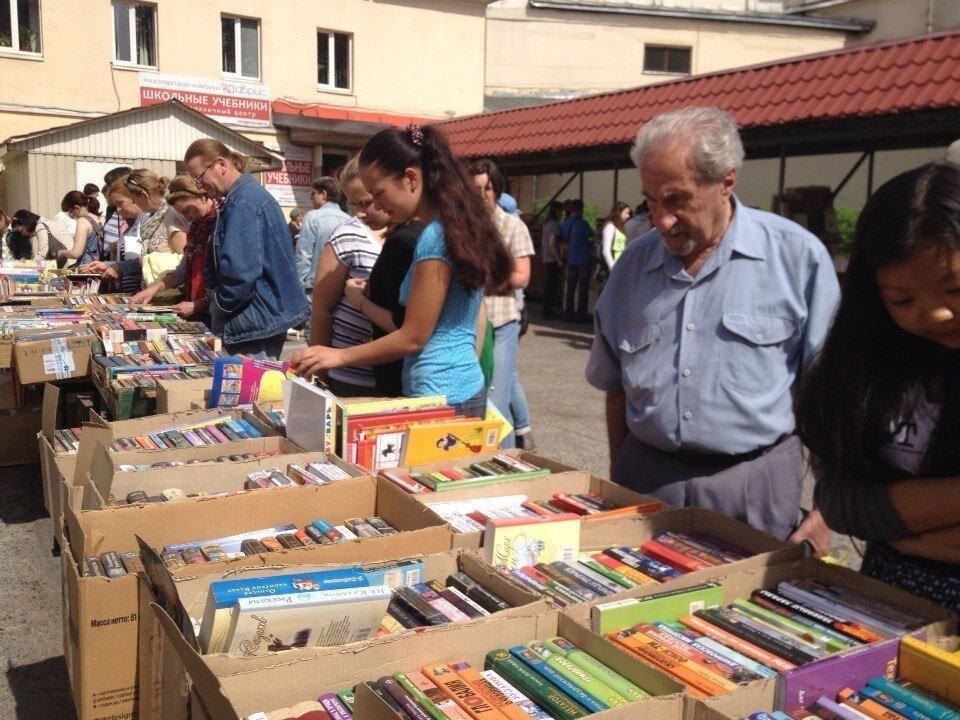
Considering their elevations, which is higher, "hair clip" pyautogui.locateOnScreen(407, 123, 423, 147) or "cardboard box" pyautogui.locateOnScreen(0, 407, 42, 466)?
"hair clip" pyautogui.locateOnScreen(407, 123, 423, 147)

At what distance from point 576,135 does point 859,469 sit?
10237 mm

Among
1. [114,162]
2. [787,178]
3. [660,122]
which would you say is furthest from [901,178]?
[114,162]

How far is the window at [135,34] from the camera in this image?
1744cm

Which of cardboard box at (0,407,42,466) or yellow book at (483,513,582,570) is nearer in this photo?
yellow book at (483,513,582,570)

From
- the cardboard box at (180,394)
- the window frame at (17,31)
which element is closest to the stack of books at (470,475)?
the cardboard box at (180,394)

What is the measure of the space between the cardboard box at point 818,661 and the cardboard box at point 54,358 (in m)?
3.57

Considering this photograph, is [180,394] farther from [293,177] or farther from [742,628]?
[293,177]

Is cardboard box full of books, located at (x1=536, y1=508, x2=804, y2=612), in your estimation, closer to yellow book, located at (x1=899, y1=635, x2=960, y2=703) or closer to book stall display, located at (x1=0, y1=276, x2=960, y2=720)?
book stall display, located at (x1=0, y1=276, x2=960, y2=720)

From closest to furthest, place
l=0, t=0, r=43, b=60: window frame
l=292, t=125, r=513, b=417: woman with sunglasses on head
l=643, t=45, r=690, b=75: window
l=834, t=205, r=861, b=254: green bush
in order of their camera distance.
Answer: l=292, t=125, r=513, b=417: woman with sunglasses on head → l=834, t=205, r=861, b=254: green bush → l=0, t=0, r=43, b=60: window frame → l=643, t=45, r=690, b=75: window

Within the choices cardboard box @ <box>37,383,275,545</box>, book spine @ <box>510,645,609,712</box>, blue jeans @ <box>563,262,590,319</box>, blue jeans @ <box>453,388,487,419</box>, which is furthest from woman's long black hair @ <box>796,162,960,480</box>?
blue jeans @ <box>563,262,590,319</box>

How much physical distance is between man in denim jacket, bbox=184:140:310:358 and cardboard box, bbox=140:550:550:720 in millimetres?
2486

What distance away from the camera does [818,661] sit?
140 centimetres

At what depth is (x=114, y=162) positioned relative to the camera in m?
15.4

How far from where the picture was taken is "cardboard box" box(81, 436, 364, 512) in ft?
7.25
